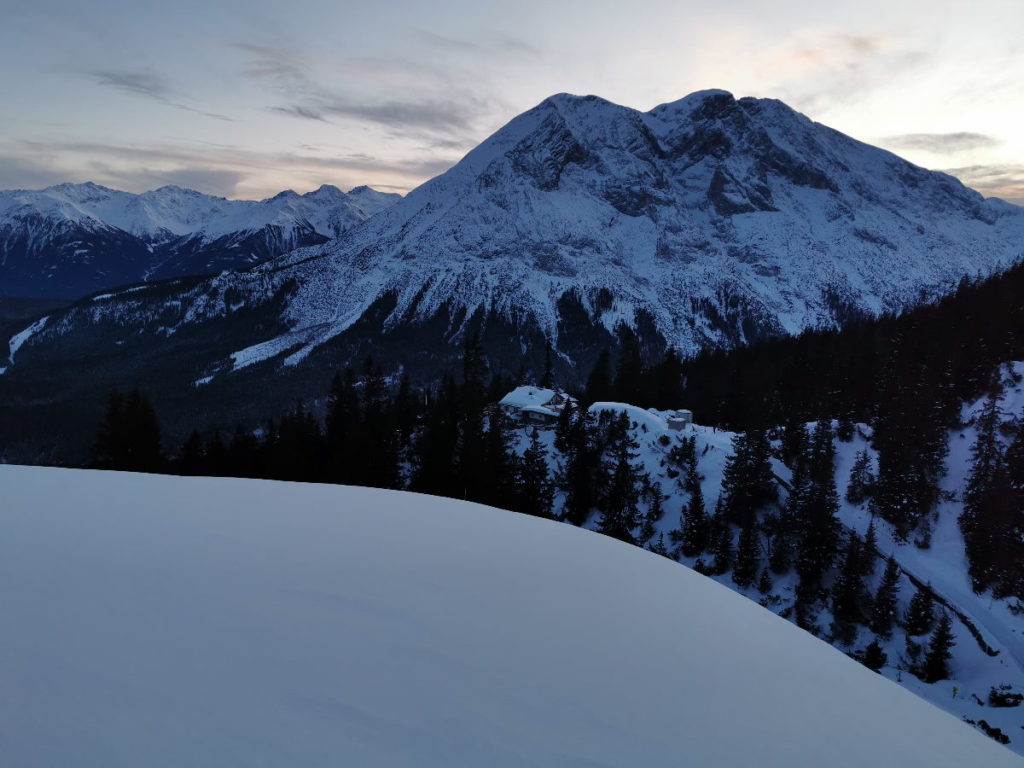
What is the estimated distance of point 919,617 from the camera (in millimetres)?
35125

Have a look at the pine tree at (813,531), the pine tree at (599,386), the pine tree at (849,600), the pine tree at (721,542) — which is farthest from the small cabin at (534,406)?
the pine tree at (849,600)

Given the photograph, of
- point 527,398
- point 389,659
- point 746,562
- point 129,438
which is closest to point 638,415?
point 527,398

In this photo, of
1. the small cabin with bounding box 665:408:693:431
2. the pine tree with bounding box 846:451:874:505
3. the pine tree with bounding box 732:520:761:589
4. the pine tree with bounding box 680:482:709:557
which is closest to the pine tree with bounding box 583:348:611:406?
the small cabin with bounding box 665:408:693:431

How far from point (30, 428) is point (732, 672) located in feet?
617

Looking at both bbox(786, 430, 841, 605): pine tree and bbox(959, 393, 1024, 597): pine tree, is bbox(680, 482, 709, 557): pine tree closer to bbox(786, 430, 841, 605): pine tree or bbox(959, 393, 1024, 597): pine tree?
bbox(786, 430, 841, 605): pine tree

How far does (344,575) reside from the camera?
6.86m

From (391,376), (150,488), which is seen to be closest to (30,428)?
(391,376)

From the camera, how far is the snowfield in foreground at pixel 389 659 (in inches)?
161

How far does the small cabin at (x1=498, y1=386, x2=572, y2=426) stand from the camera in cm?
6153

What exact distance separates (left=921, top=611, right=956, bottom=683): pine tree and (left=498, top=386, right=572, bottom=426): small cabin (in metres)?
36.9

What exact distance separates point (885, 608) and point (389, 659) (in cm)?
4247

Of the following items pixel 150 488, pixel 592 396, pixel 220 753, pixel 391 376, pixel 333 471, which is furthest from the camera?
pixel 391 376

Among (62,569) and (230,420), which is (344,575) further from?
(230,420)

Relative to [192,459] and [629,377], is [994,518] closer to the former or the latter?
[629,377]
